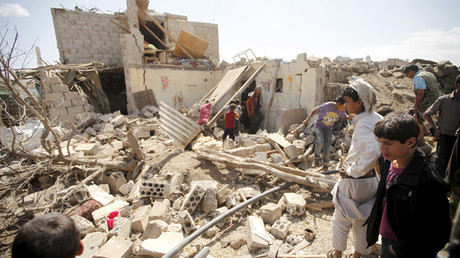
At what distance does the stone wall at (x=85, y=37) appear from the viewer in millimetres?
11664

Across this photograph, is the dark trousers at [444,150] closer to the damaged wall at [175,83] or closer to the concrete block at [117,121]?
the concrete block at [117,121]

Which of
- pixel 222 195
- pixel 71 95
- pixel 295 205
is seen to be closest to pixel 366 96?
pixel 295 205

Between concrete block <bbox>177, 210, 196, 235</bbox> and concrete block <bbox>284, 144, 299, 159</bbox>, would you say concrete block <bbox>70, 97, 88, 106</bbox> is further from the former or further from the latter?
concrete block <bbox>284, 144, 299, 159</bbox>

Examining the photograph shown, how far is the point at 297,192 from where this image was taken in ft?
13.2

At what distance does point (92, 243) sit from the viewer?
A: 9.54ft

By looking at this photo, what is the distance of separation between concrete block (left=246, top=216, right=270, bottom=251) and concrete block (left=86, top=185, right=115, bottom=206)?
2.71 meters

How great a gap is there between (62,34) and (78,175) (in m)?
11.0

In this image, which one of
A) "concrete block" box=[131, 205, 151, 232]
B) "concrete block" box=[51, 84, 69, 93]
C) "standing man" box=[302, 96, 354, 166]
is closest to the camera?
"concrete block" box=[131, 205, 151, 232]

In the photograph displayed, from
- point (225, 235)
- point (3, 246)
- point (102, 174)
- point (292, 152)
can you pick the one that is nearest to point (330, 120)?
point (292, 152)

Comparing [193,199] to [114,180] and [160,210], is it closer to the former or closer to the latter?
[160,210]

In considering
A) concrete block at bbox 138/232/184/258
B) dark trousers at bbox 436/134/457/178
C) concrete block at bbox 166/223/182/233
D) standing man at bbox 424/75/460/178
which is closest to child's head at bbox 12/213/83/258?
concrete block at bbox 138/232/184/258

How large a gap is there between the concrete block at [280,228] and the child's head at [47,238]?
252 centimetres

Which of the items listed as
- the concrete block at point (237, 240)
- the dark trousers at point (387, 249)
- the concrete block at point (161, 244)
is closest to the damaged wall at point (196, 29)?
the concrete block at point (237, 240)

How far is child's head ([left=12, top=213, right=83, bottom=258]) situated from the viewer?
3.72ft
